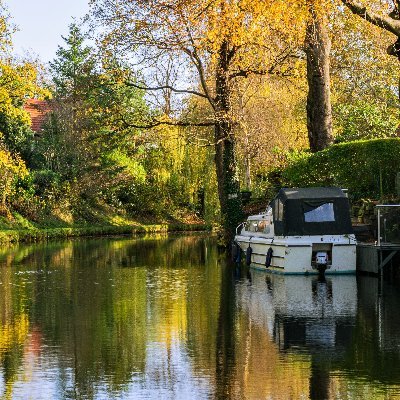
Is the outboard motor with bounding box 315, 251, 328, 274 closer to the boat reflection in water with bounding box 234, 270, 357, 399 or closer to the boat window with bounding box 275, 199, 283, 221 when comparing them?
the boat reflection in water with bounding box 234, 270, 357, 399

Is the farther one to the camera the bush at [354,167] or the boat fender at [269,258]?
the bush at [354,167]

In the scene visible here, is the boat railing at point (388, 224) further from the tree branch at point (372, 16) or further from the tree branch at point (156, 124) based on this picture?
the tree branch at point (156, 124)

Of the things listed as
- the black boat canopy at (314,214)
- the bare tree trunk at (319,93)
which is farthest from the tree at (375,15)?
the bare tree trunk at (319,93)

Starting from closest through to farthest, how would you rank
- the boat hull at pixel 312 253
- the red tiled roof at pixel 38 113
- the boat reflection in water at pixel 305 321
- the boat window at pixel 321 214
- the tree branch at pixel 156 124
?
the boat reflection in water at pixel 305 321, the boat hull at pixel 312 253, the boat window at pixel 321 214, the tree branch at pixel 156 124, the red tiled roof at pixel 38 113

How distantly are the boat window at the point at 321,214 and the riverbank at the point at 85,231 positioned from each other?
22431mm

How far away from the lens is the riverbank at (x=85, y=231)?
154 ft

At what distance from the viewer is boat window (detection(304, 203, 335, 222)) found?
85.6ft

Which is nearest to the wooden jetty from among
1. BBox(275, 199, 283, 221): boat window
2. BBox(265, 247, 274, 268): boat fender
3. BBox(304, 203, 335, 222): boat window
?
BBox(304, 203, 335, 222): boat window

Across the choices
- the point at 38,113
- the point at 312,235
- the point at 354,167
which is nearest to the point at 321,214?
the point at 312,235

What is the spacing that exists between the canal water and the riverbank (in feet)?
63.6

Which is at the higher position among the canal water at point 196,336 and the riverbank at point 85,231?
A: the riverbank at point 85,231

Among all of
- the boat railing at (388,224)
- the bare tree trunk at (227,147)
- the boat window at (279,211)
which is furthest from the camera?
the bare tree trunk at (227,147)

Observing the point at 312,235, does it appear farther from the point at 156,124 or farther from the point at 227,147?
the point at 156,124

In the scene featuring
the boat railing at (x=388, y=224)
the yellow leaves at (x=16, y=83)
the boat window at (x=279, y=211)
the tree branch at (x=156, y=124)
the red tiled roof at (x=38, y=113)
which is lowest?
the boat railing at (x=388, y=224)
